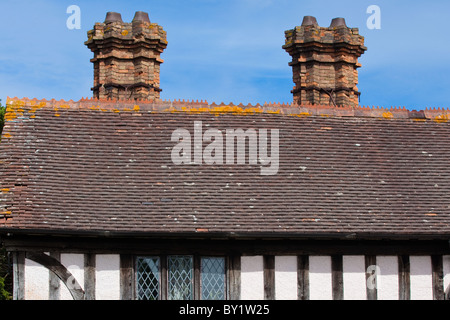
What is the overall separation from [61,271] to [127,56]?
11421 millimetres

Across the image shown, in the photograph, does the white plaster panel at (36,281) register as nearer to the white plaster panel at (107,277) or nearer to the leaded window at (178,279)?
the white plaster panel at (107,277)

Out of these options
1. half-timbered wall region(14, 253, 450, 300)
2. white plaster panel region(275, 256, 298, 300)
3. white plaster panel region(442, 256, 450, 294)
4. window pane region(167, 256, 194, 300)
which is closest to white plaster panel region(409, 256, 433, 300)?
half-timbered wall region(14, 253, 450, 300)

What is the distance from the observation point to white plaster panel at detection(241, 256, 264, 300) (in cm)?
1259

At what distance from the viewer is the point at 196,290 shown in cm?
1259

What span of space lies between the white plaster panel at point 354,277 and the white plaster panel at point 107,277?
363cm

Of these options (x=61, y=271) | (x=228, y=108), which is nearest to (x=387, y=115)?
(x=228, y=108)

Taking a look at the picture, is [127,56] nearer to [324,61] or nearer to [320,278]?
[324,61]

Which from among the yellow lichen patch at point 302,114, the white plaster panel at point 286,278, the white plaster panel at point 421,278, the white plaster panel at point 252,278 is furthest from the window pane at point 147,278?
the yellow lichen patch at point 302,114

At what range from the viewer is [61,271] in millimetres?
12312

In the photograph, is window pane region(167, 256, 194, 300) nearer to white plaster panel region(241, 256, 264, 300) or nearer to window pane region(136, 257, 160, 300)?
window pane region(136, 257, 160, 300)

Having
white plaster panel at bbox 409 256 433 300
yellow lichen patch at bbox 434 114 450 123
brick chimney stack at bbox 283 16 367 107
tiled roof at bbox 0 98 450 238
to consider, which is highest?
brick chimney stack at bbox 283 16 367 107

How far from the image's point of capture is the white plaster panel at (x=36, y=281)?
12.3 meters

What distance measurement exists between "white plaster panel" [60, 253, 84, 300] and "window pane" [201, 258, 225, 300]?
1.91 m

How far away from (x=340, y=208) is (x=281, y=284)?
5.41ft
